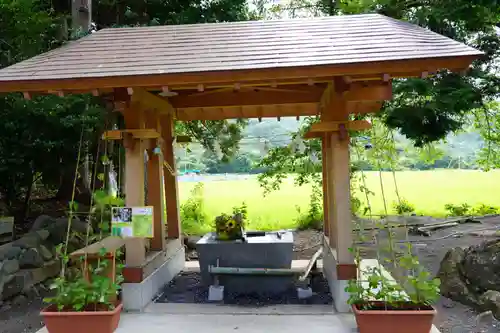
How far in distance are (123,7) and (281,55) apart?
17.6 ft

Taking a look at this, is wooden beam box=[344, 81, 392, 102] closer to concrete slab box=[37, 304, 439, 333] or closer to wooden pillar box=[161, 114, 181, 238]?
concrete slab box=[37, 304, 439, 333]

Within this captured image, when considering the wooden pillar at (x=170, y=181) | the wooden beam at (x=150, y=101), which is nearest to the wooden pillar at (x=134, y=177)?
the wooden beam at (x=150, y=101)

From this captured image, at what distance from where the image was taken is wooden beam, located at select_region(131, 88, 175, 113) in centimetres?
461

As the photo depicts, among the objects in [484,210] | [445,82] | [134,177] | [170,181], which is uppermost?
[445,82]

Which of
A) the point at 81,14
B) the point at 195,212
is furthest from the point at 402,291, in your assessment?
the point at 195,212

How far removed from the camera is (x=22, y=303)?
19.2ft

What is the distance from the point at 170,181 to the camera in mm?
6301

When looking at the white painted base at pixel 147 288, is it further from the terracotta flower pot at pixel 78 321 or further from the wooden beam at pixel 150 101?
the wooden beam at pixel 150 101

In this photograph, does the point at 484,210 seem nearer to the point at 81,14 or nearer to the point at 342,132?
the point at 342,132

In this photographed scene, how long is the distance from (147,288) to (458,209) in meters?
10.2

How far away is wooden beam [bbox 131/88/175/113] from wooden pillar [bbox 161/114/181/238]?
231mm

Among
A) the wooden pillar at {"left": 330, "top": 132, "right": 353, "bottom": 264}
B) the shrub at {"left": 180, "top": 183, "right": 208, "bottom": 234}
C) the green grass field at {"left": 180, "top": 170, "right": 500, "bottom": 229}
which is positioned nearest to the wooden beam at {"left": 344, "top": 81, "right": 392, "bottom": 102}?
the wooden pillar at {"left": 330, "top": 132, "right": 353, "bottom": 264}

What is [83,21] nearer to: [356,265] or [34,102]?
[34,102]

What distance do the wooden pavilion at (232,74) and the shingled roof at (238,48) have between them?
11 mm
